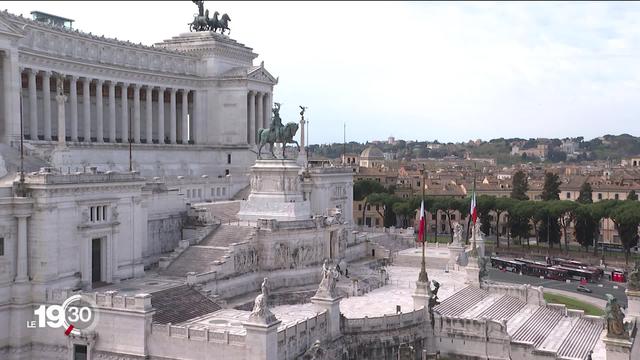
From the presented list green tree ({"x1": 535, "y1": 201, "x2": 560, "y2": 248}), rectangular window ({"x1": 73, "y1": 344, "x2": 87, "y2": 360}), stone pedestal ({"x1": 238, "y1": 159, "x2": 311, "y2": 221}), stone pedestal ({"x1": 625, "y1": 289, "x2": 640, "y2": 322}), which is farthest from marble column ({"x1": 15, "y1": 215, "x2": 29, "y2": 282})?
green tree ({"x1": 535, "y1": 201, "x2": 560, "y2": 248})

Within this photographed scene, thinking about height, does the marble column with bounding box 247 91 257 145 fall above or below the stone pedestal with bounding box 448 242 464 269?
above

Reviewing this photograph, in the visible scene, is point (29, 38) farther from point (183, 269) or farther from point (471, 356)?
point (471, 356)

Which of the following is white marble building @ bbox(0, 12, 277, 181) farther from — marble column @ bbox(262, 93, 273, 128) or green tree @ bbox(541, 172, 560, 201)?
green tree @ bbox(541, 172, 560, 201)

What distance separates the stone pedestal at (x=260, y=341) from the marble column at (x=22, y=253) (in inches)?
521

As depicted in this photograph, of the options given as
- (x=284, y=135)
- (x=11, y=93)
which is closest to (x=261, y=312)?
(x=284, y=135)

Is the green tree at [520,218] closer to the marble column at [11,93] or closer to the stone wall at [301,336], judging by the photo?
the stone wall at [301,336]

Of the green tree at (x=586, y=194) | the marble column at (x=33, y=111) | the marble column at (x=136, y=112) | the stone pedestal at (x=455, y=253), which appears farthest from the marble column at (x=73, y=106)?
the green tree at (x=586, y=194)

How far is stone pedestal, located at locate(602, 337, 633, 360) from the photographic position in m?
37.5

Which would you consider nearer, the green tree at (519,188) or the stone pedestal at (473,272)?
the stone pedestal at (473,272)

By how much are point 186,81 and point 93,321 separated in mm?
48557

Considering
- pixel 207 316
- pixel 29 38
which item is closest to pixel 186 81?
pixel 29 38

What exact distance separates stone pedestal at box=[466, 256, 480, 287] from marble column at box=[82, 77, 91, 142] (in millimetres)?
36687

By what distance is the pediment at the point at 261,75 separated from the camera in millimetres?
84875

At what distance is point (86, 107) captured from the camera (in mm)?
69062
